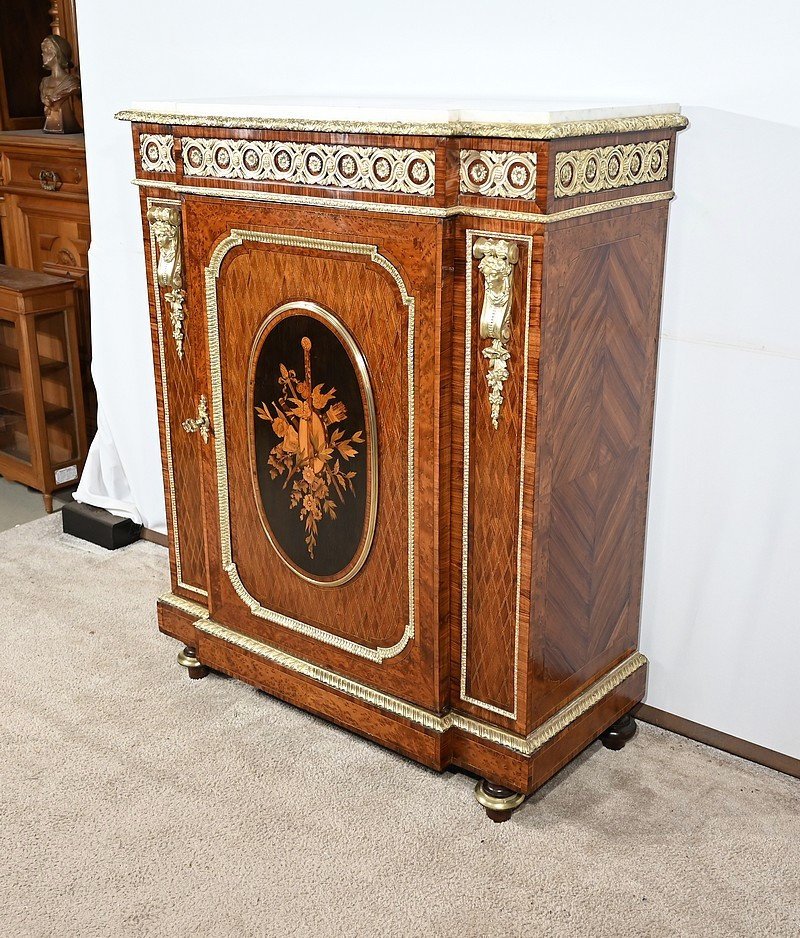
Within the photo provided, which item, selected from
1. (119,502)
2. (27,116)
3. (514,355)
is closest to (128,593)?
(119,502)

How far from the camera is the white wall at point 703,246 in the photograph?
1.89 metres

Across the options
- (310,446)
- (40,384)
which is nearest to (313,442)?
(310,446)

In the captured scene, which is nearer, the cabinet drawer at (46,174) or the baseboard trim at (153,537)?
the baseboard trim at (153,537)

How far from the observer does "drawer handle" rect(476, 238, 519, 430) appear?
1698 mm

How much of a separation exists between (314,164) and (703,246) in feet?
2.45

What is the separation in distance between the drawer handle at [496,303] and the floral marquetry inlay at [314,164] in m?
0.14

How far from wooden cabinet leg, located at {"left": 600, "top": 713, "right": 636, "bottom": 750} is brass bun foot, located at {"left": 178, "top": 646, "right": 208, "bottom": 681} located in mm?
941

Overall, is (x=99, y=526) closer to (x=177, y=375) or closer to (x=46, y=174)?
(x=177, y=375)

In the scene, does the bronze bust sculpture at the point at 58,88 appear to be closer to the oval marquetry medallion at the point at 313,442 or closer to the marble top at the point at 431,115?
the marble top at the point at 431,115

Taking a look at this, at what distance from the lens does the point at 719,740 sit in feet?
7.34

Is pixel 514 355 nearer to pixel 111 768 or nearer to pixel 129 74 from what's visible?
pixel 111 768

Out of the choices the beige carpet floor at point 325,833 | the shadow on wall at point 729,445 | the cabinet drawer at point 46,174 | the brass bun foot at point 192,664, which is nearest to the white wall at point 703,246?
the shadow on wall at point 729,445

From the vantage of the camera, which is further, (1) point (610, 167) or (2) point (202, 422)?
(2) point (202, 422)

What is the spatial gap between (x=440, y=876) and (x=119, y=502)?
70.0 inches
